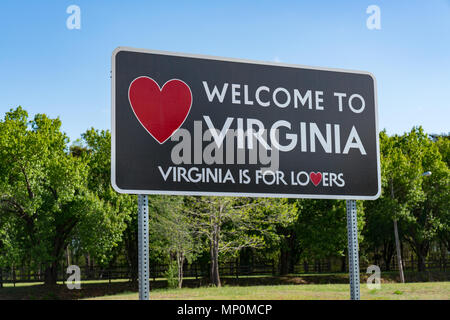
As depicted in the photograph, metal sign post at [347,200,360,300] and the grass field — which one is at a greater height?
metal sign post at [347,200,360,300]

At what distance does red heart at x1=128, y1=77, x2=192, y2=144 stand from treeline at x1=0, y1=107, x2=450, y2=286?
810 inches

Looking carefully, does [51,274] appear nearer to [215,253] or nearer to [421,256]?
[215,253]

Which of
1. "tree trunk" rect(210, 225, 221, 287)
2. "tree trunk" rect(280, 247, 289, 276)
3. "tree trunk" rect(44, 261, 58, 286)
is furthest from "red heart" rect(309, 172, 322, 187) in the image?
"tree trunk" rect(280, 247, 289, 276)

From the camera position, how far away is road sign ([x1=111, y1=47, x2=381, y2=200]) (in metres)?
5.16

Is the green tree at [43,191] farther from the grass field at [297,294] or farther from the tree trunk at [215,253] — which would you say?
the grass field at [297,294]

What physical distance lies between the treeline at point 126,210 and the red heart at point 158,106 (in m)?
20.6

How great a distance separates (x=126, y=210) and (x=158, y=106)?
94.9 feet

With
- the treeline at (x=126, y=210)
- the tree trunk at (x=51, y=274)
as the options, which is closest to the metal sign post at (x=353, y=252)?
the treeline at (x=126, y=210)

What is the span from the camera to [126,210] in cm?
3322

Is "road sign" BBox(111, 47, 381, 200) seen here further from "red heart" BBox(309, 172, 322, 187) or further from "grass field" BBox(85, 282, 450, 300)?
"grass field" BBox(85, 282, 450, 300)

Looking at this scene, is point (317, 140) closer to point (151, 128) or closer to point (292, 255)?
point (151, 128)

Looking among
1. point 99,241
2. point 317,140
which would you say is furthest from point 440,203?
point 317,140
